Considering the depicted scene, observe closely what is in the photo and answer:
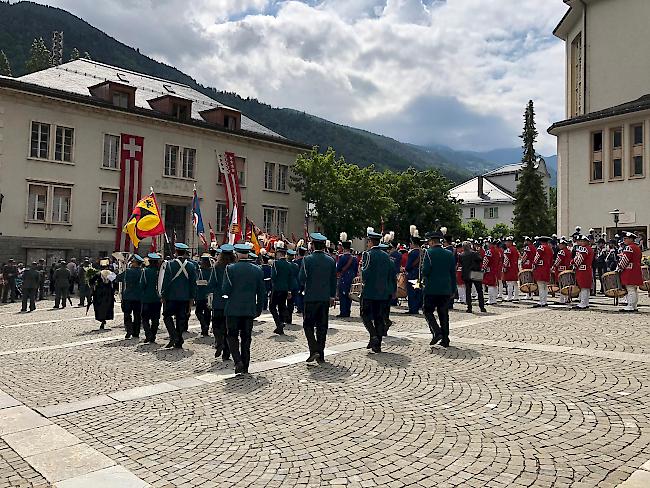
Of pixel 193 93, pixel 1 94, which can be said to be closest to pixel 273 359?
pixel 1 94

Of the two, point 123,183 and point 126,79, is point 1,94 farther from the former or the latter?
point 126,79

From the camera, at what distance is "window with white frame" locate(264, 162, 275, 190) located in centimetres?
4162

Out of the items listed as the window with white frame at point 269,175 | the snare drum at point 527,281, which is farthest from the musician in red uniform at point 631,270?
the window with white frame at point 269,175

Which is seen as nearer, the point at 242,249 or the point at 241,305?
the point at 241,305

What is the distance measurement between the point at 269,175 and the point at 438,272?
107ft

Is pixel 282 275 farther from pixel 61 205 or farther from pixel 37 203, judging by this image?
pixel 61 205

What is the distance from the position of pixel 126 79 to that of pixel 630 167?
34.3 meters

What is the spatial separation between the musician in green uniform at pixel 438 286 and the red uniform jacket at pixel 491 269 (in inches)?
316

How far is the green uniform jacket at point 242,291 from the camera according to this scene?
8641 mm

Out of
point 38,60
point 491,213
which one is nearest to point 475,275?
point 491,213

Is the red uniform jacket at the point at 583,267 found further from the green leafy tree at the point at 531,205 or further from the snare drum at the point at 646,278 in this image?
the green leafy tree at the point at 531,205

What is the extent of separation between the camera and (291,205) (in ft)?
141

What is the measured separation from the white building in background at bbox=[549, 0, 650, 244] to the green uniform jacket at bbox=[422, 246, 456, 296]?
2775 centimetres

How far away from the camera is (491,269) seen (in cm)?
1817
